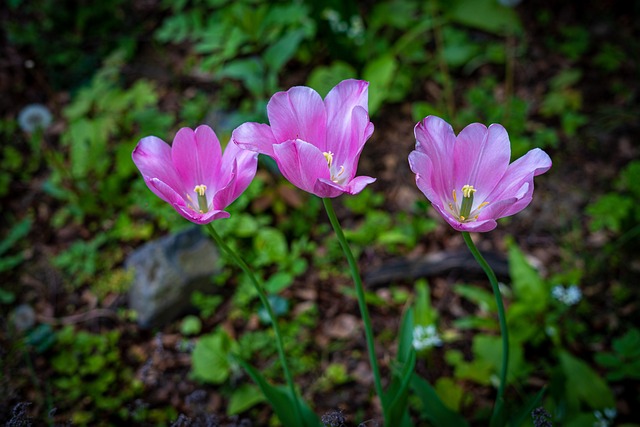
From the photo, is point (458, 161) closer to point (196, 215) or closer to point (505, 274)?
point (196, 215)

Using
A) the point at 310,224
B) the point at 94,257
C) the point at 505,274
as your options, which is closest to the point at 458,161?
the point at 505,274

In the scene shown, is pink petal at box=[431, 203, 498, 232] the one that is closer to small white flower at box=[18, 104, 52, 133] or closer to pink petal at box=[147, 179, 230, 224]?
pink petal at box=[147, 179, 230, 224]

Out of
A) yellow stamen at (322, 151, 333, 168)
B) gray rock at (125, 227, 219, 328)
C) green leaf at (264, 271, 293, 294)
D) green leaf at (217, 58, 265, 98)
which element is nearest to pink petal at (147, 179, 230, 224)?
yellow stamen at (322, 151, 333, 168)

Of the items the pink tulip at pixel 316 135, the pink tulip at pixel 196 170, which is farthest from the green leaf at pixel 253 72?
the pink tulip at pixel 316 135

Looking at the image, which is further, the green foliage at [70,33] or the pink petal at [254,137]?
the green foliage at [70,33]

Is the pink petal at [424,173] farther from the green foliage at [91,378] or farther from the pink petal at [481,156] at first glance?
the green foliage at [91,378]

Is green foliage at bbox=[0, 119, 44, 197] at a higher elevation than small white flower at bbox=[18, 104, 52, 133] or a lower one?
lower

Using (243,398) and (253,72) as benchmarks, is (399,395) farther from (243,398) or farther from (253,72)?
(253,72)
